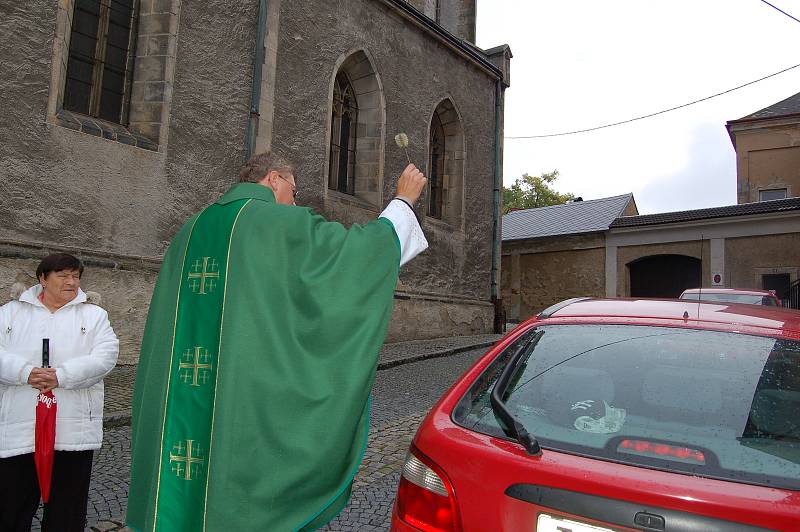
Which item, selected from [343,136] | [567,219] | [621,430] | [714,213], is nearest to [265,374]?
[621,430]

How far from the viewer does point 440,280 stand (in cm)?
1393

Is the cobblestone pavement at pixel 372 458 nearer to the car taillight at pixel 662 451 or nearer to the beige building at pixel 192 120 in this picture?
the beige building at pixel 192 120

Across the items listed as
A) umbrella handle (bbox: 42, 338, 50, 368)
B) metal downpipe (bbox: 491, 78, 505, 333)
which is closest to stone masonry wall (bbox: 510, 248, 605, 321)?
metal downpipe (bbox: 491, 78, 505, 333)

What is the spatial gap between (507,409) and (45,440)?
2.08 metres

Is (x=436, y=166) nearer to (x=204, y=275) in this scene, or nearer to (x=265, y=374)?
(x=204, y=275)

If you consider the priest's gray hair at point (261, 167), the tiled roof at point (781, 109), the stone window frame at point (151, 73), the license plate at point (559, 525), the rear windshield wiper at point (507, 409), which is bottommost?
the license plate at point (559, 525)

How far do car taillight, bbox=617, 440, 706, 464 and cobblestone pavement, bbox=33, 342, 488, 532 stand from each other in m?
2.06

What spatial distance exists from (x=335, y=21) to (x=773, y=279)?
15.4 m

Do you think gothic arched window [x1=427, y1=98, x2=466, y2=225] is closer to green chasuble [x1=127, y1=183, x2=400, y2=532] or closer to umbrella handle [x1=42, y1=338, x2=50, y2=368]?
umbrella handle [x1=42, y1=338, x2=50, y2=368]

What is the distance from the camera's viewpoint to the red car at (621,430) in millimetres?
1473

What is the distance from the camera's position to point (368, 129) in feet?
41.4

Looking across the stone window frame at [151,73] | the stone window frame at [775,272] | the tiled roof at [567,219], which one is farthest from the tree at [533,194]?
the stone window frame at [151,73]

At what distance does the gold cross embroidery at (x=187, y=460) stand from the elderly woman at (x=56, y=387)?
37.9 inches

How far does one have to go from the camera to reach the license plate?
58.4 inches
